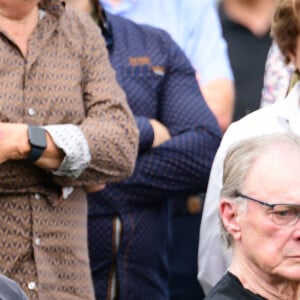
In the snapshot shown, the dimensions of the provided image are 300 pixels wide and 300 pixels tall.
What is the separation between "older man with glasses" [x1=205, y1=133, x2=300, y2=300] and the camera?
14.1 ft

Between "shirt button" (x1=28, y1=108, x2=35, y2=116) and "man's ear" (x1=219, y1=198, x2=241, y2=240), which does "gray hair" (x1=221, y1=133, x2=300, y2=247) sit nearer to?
"man's ear" (x1=219, y1=198, x2=241, y2=240)

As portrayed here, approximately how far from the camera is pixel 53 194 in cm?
484

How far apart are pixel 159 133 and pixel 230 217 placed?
51.7 inches

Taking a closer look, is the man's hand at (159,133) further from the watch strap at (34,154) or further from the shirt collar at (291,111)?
the watch strap at (34,154)

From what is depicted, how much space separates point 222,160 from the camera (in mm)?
5215

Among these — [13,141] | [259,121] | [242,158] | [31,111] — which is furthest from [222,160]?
[13,141]

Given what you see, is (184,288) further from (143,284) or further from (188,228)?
(143,284)

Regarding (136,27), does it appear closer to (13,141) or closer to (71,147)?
(71,147)

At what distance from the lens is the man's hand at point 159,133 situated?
5.70 m

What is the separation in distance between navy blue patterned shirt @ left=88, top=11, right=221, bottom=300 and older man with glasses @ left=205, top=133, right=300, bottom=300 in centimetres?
118

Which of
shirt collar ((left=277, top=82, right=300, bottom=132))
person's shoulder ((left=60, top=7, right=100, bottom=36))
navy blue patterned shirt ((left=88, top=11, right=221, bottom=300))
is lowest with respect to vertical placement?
navy blue patterned shirt ((left=88, top=11, right=221, bottom=300))

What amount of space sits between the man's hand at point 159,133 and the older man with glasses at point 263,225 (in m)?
1.24

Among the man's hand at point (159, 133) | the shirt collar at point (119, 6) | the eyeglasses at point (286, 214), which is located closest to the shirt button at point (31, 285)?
the eyeglasses at point (286, 214)

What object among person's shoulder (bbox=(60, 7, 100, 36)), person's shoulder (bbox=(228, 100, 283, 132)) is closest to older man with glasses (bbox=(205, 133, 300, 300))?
person's shoulder (bbox=(228, 100, 283, 132))
